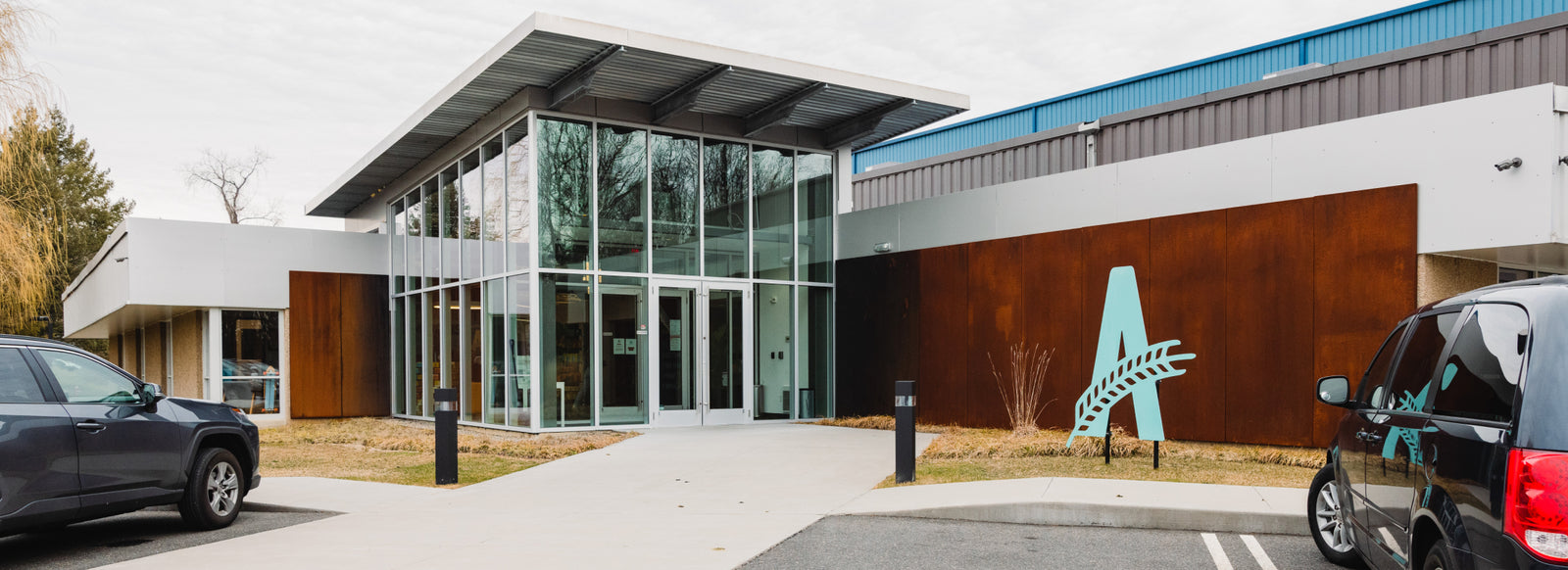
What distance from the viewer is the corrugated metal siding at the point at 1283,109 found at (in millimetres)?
11367

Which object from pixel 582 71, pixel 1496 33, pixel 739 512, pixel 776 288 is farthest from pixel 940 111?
pixel 739 512

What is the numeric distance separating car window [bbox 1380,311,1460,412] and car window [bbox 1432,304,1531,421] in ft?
0.70

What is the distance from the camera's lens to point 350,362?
20.2 meters

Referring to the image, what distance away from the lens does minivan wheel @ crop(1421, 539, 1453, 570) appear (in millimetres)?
3662

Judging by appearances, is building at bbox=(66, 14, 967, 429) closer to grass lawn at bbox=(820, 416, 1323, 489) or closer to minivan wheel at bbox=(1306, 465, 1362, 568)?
grass lawn at bbox=(820, 416, 1323, 489)

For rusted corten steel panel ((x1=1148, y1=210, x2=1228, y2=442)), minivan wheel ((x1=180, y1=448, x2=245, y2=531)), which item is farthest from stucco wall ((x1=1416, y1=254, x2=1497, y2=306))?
minivan wheel ((x1=180, y1=448, x2=245, y2=531))

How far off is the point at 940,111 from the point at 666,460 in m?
7.53

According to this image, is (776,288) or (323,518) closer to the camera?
(323,518)

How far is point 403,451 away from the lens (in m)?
13.5

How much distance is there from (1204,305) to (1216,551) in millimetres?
6269

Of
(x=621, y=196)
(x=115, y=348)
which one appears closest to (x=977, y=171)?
(x=621, y=196)

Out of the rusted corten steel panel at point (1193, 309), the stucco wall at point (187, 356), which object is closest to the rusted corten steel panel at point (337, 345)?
the stucco wall at point (187, 356)

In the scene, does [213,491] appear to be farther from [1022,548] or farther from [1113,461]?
[1113,461]

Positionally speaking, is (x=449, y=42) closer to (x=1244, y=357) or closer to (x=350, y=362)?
(x=350, y=362)
